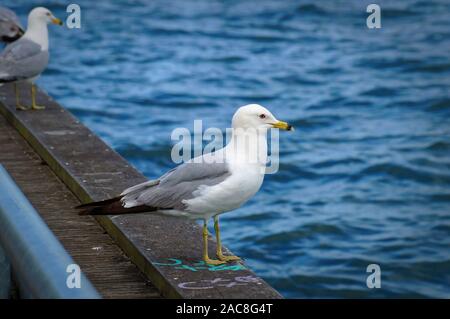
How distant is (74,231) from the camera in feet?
17.1

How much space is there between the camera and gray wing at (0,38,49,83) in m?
8.31

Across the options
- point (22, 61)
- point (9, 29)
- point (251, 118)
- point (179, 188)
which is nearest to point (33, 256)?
point (179, 188)

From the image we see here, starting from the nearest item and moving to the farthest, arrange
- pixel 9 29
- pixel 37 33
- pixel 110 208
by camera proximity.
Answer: pixel 110 208 → pixel 37 33 → pixel 9 29

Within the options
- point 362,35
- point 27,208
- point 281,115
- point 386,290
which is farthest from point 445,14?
point 27,208

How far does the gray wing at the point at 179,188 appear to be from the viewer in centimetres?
452

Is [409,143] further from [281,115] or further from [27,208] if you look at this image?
[27,208]

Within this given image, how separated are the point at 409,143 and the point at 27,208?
33.7 ft

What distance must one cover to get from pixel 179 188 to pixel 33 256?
2.22 m

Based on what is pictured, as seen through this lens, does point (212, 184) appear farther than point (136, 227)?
No

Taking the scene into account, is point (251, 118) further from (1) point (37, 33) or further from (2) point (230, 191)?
(1) point (37, 33)

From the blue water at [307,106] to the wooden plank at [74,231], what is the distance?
2934mm

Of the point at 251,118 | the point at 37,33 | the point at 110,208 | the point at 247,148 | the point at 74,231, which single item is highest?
the point at 37,33

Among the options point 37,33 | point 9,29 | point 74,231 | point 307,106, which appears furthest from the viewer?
point 307,106
